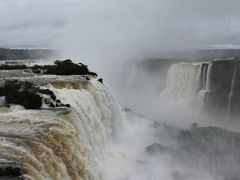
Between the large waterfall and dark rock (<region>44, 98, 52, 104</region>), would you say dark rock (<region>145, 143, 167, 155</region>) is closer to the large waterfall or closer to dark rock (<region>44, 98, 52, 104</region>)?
dark rock (<region>44, 98, 52, 104</region>)

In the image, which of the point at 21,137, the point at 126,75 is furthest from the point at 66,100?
the point at 126,75

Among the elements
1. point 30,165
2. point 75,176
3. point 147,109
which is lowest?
point 147,109

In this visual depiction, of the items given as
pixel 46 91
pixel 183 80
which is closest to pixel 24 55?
pixel 183 80

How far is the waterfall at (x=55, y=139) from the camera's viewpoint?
34.3ft

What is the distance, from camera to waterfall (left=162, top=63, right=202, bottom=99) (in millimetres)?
41781

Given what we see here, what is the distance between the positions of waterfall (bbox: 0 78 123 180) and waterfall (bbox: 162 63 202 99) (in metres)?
23.0

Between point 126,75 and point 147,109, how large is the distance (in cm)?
768

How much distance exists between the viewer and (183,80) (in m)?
43.3

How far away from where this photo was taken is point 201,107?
4069 cm

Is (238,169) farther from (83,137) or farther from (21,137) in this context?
(21,137)

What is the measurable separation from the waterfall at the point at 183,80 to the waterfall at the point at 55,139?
23048 millimetres

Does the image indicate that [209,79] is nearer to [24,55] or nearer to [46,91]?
[46,91]

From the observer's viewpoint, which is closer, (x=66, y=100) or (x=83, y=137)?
(x=83, y=137)

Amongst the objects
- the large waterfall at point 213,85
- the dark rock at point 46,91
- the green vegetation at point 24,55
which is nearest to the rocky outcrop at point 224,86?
the large waterfall at point 213,85
